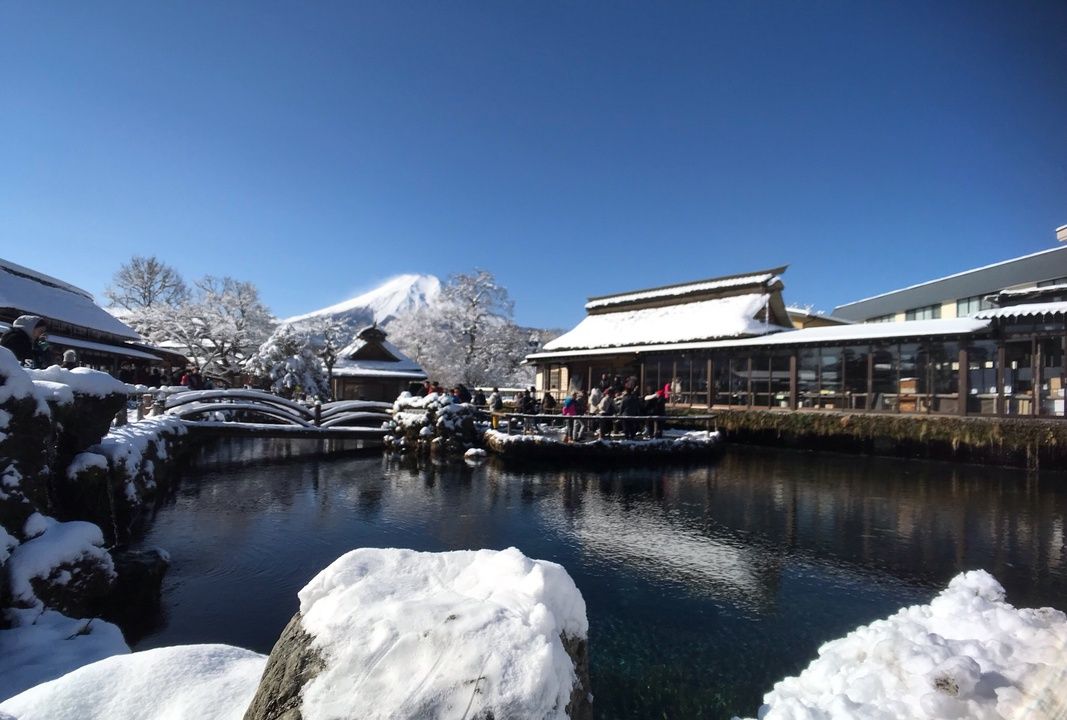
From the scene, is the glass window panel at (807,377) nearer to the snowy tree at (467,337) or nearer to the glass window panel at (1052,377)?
the glass window panel at (1052,377)

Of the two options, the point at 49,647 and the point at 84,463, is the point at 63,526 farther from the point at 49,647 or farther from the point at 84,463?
the point at 84,463

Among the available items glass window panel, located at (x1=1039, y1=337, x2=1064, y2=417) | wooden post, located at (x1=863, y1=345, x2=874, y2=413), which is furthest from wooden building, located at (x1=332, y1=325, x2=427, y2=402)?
glass window panel, located at (x1=1039, y1=337, x2=1064, y2=417)

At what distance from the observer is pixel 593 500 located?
36.9ft

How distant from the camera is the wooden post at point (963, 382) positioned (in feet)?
51.8

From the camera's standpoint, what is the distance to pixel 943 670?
10.4 ft

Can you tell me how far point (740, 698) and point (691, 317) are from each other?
22457mm

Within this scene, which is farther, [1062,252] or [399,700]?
[1062,252]

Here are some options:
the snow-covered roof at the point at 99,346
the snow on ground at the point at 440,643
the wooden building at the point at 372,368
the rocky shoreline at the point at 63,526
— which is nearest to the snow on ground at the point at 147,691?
the snow on ground at the point at 440,643

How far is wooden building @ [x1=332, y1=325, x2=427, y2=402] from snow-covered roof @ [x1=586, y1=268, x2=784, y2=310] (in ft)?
38.8

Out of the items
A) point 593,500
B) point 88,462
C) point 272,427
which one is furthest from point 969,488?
point 272,427

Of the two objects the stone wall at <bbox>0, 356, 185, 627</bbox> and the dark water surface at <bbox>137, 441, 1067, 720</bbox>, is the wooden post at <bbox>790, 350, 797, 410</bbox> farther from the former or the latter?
the stone wall at <bbox>0, 356, 185, 627</bbox>

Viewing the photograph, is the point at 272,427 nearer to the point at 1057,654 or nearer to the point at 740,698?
the point at 740,698

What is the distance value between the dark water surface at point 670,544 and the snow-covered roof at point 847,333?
14.3ft

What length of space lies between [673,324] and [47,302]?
26.1m
